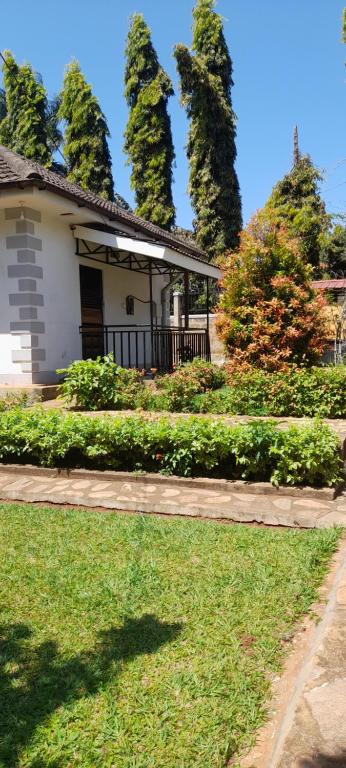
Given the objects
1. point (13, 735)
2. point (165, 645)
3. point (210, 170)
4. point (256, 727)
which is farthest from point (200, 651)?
point (210, 170)

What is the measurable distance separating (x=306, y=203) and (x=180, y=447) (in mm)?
23820

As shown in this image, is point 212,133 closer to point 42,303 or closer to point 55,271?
point 55,271

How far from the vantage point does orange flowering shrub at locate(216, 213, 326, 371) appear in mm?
8781

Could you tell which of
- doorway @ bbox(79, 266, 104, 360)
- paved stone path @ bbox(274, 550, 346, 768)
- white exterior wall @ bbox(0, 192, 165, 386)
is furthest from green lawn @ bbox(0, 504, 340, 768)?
doorway @ bbox(79, 266, 104, 360)

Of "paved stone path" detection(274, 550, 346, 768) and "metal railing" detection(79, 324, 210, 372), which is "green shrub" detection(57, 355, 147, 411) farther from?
"paved stone path" detection(274, 550, 346, 768)

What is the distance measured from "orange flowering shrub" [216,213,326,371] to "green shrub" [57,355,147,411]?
217 centimetres

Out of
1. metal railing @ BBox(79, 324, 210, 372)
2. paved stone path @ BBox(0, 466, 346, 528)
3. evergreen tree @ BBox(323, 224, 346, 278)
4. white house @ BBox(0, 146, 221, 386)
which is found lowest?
paved stone path @ BBox(0, 466, 346, 528)

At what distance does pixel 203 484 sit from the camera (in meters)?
4.65

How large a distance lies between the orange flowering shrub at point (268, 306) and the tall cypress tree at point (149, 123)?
15.8m

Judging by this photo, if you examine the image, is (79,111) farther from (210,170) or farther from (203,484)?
(203,484)

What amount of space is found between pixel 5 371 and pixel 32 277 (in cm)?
173

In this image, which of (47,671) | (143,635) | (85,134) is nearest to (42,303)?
(143,635)

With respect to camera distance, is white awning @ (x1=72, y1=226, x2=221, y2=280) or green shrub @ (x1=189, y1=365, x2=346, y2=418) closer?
green shrub @ (x1=189, y1=365, x2=346, y2=418)

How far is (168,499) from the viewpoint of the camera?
14.4 ft
